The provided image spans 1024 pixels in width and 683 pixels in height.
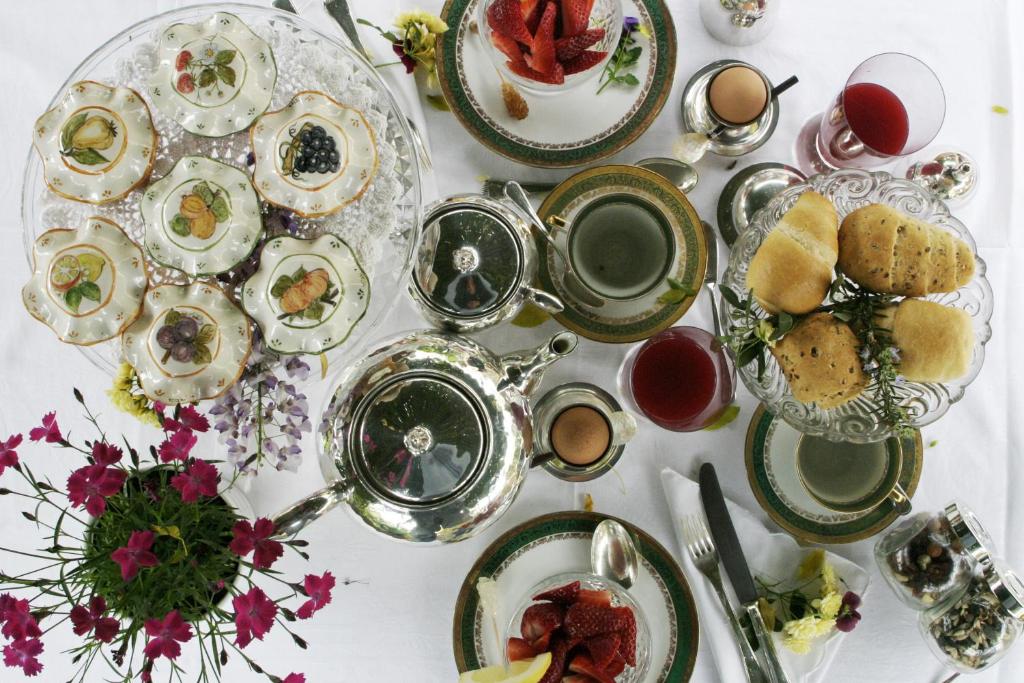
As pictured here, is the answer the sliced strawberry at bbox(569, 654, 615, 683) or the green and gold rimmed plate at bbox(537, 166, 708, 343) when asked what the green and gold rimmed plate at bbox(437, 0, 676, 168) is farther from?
the sliced strawberry at bbox(569, 654, 615, 683)

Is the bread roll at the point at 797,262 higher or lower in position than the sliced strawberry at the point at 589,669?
higher

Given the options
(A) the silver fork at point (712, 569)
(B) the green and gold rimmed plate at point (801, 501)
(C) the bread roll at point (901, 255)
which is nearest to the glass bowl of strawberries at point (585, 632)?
(A) the silver fork at point (712, 569)

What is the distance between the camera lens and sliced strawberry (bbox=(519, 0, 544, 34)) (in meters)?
0.72

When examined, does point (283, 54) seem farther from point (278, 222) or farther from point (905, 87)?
point (905, 87)

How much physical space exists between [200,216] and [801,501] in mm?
731

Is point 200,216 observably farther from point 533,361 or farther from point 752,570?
point 752,570

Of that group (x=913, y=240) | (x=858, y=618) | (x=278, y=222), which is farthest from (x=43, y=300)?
(x=858, y=618)

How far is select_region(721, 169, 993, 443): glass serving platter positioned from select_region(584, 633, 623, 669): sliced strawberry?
288mm

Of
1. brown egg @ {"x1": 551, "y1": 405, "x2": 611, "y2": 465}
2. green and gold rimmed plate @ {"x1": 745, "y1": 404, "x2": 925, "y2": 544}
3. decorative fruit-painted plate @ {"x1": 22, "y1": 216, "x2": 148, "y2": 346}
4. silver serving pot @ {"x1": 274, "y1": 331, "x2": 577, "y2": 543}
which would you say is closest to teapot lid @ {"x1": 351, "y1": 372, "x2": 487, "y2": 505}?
silver serving pot @ {"x1": 274, "y1": 331, "x2": 577, "y2": 543}

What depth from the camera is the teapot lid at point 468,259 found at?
73 centimetres

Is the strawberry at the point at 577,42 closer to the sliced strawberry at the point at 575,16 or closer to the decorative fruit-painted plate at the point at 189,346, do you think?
the sliced strawberry at the point at 575,16

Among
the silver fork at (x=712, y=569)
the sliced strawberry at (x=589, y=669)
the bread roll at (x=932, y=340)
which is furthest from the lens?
the silver fork at (x=712, y=569)

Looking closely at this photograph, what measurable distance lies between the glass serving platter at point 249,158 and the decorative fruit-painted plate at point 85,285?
3cm

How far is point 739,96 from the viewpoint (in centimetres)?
78
